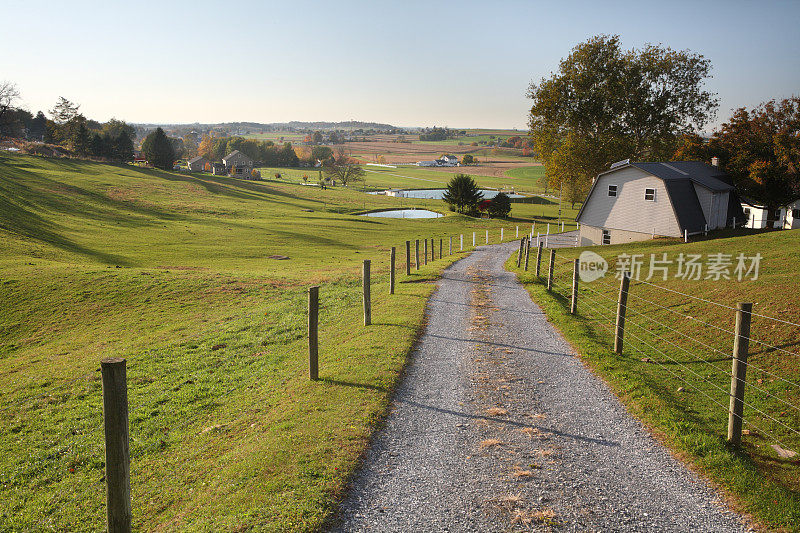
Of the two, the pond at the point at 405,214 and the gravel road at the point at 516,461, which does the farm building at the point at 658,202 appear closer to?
the gravel road at the point at 516,461

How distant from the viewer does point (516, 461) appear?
809cm

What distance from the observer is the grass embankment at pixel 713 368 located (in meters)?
7.87

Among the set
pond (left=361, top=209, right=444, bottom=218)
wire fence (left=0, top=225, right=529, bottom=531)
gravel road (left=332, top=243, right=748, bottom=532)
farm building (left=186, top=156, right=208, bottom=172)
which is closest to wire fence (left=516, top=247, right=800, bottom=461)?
gravel road (left=332, top=243, right=748, bottom=532)

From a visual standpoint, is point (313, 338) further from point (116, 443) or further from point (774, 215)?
point (774, 215)

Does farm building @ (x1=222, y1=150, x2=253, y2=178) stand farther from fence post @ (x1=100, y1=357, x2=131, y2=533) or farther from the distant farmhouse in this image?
fence post @ (x1=100, y1=357, x2=131, y2=533)

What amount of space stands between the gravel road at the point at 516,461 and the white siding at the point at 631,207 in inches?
1302

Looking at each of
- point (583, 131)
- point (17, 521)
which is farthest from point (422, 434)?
point (583, 131)

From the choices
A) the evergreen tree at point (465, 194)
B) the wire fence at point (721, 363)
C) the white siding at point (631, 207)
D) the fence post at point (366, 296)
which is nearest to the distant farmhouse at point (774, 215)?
the white siding at point (631, 207)

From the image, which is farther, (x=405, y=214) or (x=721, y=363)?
(x=405, y=214)

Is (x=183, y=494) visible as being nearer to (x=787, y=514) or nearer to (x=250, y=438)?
(x=250, y=438)

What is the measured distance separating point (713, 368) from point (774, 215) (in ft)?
154

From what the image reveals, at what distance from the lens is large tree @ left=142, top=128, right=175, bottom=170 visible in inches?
4402

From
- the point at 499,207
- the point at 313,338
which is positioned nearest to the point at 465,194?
the point at 499,207

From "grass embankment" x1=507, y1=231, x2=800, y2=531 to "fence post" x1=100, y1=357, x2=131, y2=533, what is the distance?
820 cm
